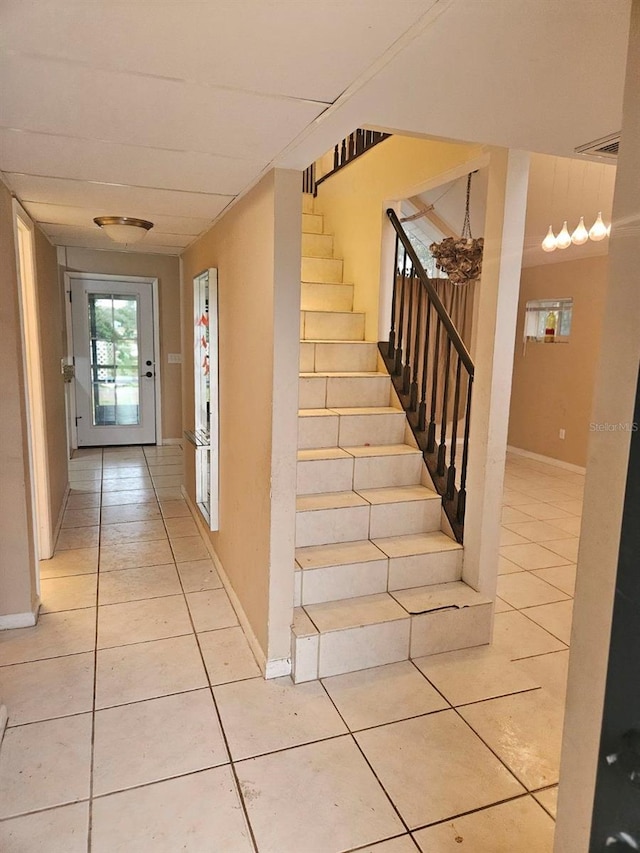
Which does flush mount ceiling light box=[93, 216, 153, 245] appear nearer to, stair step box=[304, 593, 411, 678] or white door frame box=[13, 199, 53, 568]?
white door frame box=[13, 199, 53, 568]

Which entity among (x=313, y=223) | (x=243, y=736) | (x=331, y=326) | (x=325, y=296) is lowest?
(x=243, y=736)

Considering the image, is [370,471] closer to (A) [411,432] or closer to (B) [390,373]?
(A) [411,432]

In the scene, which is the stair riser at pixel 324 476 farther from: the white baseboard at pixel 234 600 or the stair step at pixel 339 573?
the white baseboard at pixel 234 600

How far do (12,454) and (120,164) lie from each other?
4.67 ft

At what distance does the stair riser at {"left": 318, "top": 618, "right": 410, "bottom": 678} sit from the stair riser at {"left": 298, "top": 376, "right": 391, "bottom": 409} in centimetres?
148

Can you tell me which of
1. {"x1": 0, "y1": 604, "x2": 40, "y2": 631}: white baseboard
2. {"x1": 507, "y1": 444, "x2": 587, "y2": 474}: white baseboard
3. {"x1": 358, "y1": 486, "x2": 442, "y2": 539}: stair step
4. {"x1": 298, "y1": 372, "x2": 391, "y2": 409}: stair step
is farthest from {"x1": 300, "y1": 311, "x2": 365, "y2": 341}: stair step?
{"x1": 507, "y1": 444, "x2": 587, "y2": 474}: white baseboard

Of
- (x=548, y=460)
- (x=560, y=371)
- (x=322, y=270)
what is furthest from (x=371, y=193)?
(x=548, y=460)

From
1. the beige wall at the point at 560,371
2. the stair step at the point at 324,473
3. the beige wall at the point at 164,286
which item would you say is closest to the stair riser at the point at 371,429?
the stair step at the point at 324,473

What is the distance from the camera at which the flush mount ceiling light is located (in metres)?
2.89

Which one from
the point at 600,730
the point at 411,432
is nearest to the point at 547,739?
the point at 600,730

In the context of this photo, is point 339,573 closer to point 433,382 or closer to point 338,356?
point 433,382

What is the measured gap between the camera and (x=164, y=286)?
6.32m

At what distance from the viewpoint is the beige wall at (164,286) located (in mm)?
5957

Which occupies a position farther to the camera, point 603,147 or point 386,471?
point 386,471
